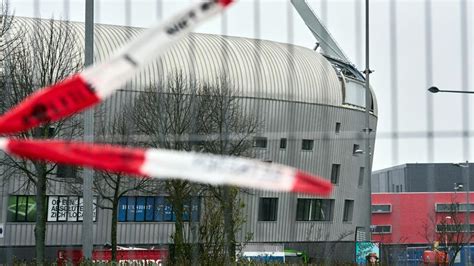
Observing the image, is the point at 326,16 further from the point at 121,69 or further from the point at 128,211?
the point at 128,211

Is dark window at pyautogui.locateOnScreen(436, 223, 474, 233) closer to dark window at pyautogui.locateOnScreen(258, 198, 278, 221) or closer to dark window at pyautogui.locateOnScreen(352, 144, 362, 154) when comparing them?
dark window at pyautogui.locateOnScreen(352, 144, 362, 154)

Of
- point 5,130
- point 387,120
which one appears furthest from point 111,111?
point 5,130

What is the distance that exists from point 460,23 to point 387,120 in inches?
39.3

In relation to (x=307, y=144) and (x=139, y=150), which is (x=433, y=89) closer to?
(x=307, y=144)

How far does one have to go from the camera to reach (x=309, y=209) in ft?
43.0

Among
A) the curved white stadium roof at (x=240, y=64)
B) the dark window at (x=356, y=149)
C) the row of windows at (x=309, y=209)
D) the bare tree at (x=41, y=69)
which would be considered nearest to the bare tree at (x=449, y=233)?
the row of windows at (x=309, y=209)

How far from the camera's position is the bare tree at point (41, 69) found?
10.6m

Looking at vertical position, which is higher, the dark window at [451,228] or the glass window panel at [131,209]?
the glass window panel at [131,209]

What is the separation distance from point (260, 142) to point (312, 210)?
6.26m

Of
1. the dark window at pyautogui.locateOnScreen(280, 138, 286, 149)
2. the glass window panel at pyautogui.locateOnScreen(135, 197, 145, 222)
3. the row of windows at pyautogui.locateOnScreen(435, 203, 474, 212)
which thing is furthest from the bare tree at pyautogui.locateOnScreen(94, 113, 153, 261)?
the row of windows at pyautogui.locateOnScreen(435, 203, 474, 212)

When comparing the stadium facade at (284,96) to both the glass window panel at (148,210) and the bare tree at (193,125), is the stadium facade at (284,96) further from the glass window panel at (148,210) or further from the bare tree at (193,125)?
the glass window panel at (148,210)

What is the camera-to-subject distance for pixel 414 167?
7.24 metres

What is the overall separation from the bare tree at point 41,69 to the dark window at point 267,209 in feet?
13.8

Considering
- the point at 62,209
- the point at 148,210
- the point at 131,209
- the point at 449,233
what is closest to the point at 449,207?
the point at 449,233
